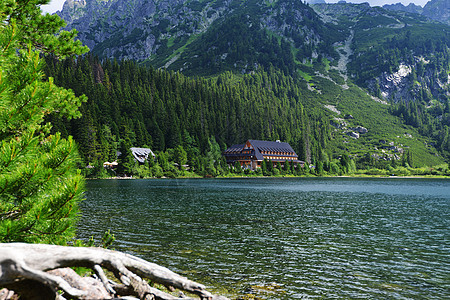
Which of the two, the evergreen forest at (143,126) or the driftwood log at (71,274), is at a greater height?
the evergreen forest at (143,126)

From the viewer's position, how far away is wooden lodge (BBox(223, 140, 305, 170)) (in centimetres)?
17412

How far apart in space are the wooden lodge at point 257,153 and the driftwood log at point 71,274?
162978mm

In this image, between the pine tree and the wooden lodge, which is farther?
the wooden lodge

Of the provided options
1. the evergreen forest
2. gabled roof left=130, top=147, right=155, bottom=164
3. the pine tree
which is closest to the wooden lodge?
the evergreen forest

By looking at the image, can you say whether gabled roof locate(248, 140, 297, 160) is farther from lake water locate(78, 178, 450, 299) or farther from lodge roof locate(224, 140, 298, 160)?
lake water locate(78, 178, 450, 299)

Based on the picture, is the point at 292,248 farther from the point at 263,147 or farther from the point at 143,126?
the point at 263,147

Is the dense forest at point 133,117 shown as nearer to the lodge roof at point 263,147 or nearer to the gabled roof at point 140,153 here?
the gabled roof at point 140,153

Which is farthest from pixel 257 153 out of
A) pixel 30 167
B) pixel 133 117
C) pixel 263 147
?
pixel 30 167

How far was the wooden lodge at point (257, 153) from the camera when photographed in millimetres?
174125

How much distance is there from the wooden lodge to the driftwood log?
162978 mm

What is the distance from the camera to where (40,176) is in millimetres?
6504

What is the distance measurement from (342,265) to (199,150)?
148900 millimetres

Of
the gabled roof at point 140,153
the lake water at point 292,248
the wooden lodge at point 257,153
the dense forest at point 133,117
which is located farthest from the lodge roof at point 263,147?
the lake water at point 292,248

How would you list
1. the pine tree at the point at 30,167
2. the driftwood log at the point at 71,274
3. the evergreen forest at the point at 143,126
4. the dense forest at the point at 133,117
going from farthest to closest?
the dense forest at the point at 133,117, the evergreen forest at the point at 143,126, the pine tree at the point at 30,167, the driftwood log at the point at 71,274
